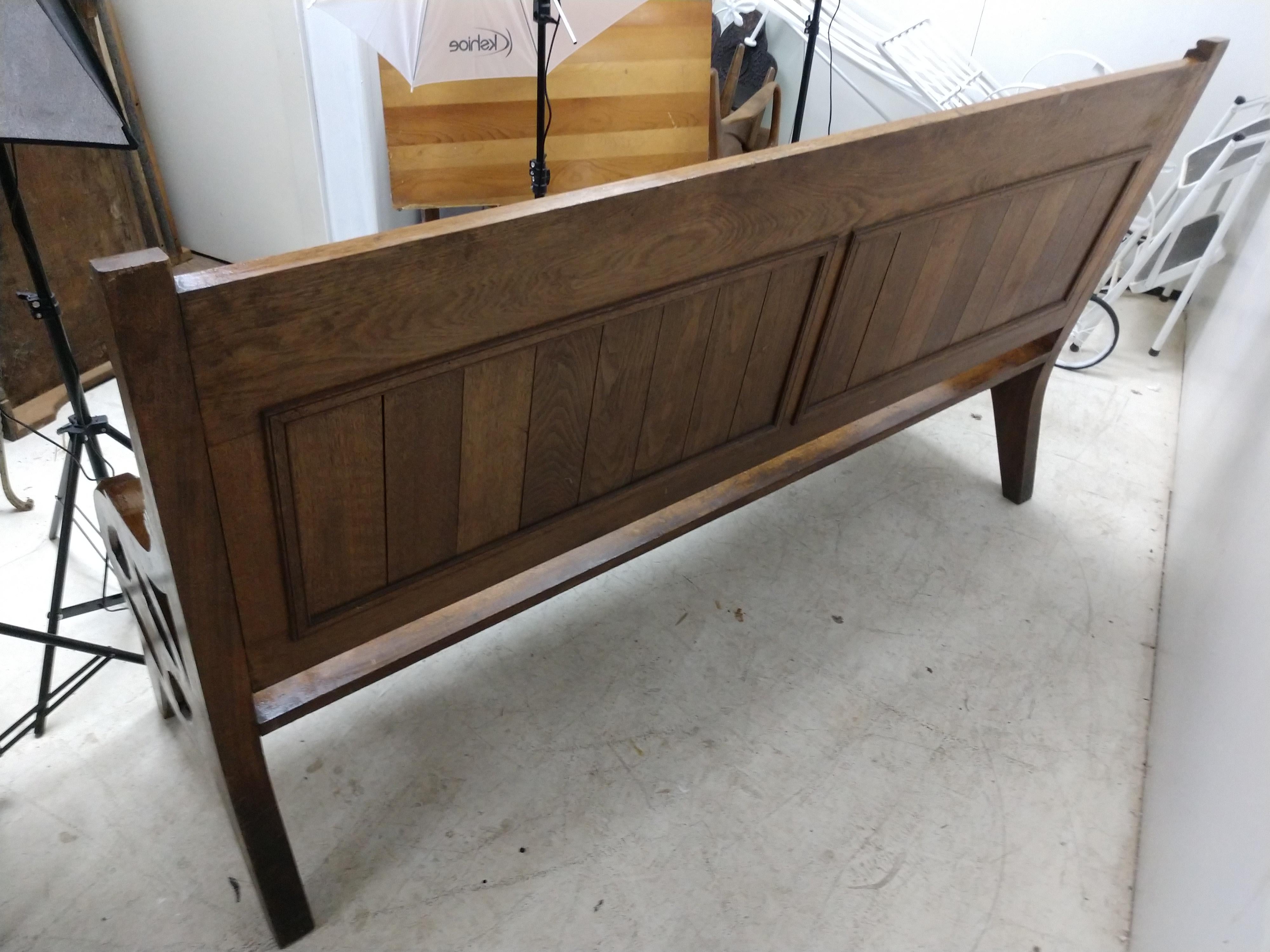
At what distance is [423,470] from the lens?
97cm

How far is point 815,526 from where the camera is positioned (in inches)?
78.0

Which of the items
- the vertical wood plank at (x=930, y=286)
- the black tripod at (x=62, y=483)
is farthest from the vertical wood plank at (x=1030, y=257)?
the black tripod at (x=62, y=483)

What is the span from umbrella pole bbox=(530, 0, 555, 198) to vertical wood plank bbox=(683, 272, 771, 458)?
2.11 ft

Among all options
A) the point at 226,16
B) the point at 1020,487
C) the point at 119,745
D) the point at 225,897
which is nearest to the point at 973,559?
the point at 1020,487

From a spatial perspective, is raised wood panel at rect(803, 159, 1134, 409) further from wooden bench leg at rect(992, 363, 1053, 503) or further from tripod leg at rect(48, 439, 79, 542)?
tripod leg at rect(48, 439, 79, 542)

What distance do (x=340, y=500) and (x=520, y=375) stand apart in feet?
0.75

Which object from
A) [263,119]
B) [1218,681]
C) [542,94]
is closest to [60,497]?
[542,94]

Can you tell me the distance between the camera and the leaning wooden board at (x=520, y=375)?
2.52 feet

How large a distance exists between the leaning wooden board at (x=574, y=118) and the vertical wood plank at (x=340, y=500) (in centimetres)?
157

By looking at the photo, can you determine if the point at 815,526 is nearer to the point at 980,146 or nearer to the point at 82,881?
the point at 980,146

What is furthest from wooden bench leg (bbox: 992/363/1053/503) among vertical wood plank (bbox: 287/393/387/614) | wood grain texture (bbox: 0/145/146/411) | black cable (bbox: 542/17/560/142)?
wood grain texture (bbox: 0/145/146/411)

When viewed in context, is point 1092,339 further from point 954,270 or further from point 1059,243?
point 954,270

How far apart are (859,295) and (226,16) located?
1.80 meters

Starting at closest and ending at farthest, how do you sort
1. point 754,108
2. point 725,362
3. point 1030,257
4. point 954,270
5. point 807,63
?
point 725,362, point 954,270, point 1030,257, point 807,63, point 754,108
